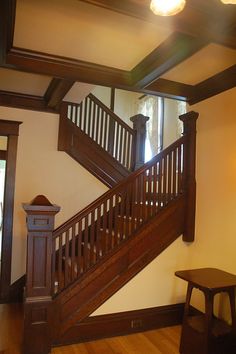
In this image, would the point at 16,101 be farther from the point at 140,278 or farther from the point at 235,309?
the point at 235,309

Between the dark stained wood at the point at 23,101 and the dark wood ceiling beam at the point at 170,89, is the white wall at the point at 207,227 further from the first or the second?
the dark stained wood at the point at 23,101

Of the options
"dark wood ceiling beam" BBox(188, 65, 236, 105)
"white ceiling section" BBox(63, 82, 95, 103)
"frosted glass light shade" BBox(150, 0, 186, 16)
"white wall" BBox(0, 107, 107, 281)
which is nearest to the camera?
"frosted glass light shade" BBox(150, 0, 186, 16)

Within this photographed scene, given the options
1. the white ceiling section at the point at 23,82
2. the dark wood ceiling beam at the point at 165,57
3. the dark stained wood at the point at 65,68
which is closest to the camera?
the dark wood ceiling beam at the point at 165,57

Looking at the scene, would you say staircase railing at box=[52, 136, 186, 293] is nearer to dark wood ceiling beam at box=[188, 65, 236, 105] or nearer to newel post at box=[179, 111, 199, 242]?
newel post at box=[179, 111, 199, 242]

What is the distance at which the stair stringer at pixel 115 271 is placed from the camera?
258 centimetres

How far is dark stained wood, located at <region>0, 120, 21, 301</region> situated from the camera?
349 cm

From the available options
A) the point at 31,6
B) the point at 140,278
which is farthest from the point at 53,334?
the point at 31,6

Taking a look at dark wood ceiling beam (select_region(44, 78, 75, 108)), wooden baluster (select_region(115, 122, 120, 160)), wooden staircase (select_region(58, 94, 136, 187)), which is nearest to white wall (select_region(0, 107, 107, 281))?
wooden staircase (select_region(58, 94, 136, 187))

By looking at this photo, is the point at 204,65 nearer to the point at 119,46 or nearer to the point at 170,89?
the point at 170,89

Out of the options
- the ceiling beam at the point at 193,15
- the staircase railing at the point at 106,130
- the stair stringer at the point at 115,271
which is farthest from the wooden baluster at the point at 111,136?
the ceiling beam at the point at 193,15

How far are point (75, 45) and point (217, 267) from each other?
243 cm

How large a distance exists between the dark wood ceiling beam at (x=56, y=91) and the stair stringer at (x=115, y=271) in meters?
1.68

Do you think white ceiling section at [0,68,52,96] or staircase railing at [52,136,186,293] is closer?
staircase railing at [52,136,186,293]

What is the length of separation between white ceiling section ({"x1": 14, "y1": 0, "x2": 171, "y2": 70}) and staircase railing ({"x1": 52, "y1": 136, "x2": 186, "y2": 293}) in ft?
3.75
